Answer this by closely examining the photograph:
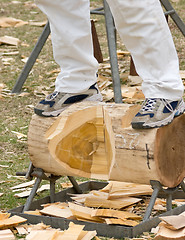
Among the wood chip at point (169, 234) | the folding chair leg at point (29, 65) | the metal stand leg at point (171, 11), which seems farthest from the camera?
the folding chair leg at point (29, 65)

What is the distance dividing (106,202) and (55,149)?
39 cm

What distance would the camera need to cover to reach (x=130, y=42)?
265cm

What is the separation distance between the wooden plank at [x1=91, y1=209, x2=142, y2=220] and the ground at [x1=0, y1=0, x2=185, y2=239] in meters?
0.62

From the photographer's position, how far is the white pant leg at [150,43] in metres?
2.57

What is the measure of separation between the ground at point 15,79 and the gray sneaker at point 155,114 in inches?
37.3

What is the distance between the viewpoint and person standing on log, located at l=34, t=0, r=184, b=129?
258 cm

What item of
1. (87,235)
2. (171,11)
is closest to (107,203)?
(87,235)

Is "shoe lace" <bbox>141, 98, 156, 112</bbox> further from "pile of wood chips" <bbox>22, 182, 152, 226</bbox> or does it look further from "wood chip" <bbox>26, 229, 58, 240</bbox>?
"wood chip" <bbox>26, 229, 58, 240</bbox>

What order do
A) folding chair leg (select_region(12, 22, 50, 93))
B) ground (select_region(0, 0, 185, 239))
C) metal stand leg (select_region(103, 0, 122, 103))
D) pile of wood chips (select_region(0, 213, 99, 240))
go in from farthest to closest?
folding chair leg (select_region(12, 22, 50, 93))
metal stand leg (select_region(103, 0, 122, 103))
ground (select_region(0, 0, 185, 239))
pile of wood chips (select_region(0, 213, 99, 240))

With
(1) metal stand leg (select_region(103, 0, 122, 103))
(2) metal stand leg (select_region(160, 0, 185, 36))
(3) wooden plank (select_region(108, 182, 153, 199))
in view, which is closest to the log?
(3) wooden plank (select_region(108, 182, 153, 199))

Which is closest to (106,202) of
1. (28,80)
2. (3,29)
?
(28,80)

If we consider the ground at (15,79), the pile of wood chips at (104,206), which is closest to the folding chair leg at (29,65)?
the ground at (15,79)

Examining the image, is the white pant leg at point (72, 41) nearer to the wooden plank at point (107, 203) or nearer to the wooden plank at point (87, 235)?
the wooden plank at point (107, 203)

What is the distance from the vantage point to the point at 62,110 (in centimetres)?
287
